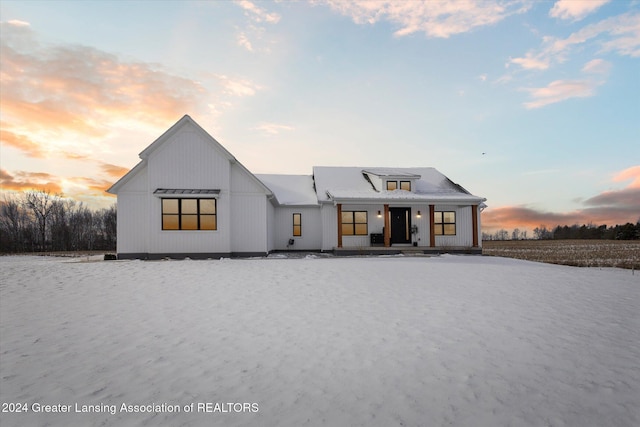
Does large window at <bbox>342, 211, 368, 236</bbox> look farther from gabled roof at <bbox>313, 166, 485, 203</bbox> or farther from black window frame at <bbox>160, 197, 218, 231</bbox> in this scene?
black window frame at <bbox>160, 197, 218, 231</bbox>

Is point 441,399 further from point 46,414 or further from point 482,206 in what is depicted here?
point 482,206

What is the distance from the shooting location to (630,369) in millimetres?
5480

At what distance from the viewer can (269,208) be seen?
22125 mm

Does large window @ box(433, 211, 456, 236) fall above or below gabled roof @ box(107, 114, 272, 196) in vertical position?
below

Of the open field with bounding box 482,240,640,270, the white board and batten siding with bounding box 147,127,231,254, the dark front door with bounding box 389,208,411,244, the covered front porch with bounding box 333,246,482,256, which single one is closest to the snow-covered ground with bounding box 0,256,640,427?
the white board and batten siding with bounding box 147,127,231,254

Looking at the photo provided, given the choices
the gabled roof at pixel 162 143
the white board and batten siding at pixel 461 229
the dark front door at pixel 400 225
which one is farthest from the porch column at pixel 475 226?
the gabled roof at pixel 162 143

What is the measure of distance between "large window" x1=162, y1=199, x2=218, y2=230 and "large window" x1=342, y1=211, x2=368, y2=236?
8562 mm

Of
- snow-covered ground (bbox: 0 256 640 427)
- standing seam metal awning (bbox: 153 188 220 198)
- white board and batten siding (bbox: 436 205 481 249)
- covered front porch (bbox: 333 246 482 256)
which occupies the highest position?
standing seam metal awning (bbox: 153 188 220 198)

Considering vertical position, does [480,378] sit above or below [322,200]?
below

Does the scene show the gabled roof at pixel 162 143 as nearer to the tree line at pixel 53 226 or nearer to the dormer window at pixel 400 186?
the dormer window at pixel 400 186

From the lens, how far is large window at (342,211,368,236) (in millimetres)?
23312

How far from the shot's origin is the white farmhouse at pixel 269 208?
Result: 18.2 meters

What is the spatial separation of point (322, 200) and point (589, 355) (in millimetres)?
17962

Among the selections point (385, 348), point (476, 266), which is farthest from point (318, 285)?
point (476, 266)
